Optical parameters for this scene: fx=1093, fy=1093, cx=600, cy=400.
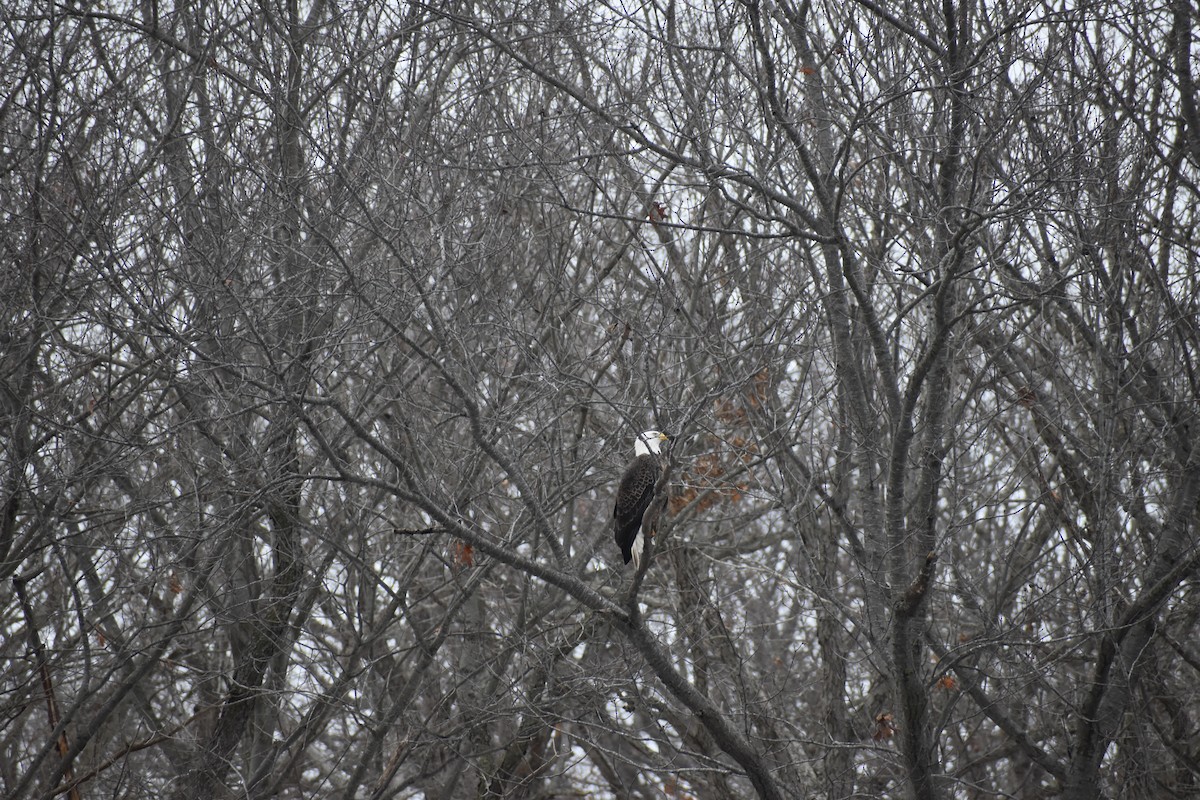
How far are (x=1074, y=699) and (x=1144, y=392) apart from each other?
197 centimetres

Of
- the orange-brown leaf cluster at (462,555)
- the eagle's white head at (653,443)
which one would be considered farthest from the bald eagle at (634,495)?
the orange-brown leaf cluster at (462,555)

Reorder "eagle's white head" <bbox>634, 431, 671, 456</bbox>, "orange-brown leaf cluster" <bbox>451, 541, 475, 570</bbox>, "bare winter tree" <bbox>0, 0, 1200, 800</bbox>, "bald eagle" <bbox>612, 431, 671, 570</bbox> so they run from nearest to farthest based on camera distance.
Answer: "bare winter tree" <bbox>0, 0, 1200, 800</bbox>, "eagle's white head" <bbox>634, 431, 671, 456</bbox>, "bald eagle" <bbox>612, 431, 671, 570</bbox>, "orange-brown leaf cluster" <bbox>451, 541, 475, 570</bbox>

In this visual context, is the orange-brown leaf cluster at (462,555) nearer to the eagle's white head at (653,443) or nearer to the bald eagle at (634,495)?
the bald eagle at (634,495)

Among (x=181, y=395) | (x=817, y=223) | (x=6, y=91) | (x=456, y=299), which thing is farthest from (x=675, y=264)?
(x=6, y=91)

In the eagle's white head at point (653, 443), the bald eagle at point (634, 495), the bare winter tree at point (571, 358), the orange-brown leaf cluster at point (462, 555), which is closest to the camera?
the bare winter tree at point (571, 358)

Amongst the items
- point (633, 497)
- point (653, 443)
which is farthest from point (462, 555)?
point (653, 443)

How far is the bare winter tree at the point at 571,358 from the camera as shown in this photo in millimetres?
5168

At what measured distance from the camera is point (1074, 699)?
6.84 metres

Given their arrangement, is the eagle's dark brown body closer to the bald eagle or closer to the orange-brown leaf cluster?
the bald eagle

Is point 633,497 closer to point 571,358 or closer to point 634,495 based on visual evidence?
point 634,495

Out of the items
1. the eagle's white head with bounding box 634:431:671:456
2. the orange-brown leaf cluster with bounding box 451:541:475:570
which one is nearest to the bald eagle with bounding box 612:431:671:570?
the eagle's white head with bounding box 634:431:671:456

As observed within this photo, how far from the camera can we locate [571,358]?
23.8 ft

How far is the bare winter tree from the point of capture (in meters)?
5.17

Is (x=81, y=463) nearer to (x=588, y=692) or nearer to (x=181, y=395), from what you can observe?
(x=181, y=395)
